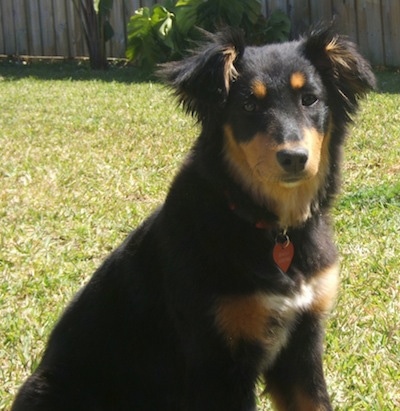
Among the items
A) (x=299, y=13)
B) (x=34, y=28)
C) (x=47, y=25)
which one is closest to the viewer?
(x=299, y=13)

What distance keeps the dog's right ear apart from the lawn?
1.54 feet

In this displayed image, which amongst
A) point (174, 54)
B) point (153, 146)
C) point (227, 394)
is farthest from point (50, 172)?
point (174, 54)

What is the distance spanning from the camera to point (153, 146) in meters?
8.26

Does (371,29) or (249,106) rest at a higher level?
(249,106)

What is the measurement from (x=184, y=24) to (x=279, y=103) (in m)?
11.7

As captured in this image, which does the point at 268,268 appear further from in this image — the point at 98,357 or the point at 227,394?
the point at 98,357

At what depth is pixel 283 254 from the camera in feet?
10.3

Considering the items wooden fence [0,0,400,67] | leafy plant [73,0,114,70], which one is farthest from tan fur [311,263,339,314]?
leafy plant [73,0,114,70]

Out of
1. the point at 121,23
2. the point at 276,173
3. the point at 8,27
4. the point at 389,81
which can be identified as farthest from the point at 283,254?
the point at 8,27

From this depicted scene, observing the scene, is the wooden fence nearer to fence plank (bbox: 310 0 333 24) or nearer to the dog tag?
fence plank (bbox: 310 0 333 24)

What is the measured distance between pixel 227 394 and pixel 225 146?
3.30ft

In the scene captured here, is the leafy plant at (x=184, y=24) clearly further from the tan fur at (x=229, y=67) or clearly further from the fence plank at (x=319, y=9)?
the tan fur at (x=229, y=67)

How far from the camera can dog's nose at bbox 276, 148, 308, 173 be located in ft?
9.65

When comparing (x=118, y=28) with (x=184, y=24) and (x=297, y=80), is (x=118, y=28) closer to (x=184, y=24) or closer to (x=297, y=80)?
(x=184, y=24)
